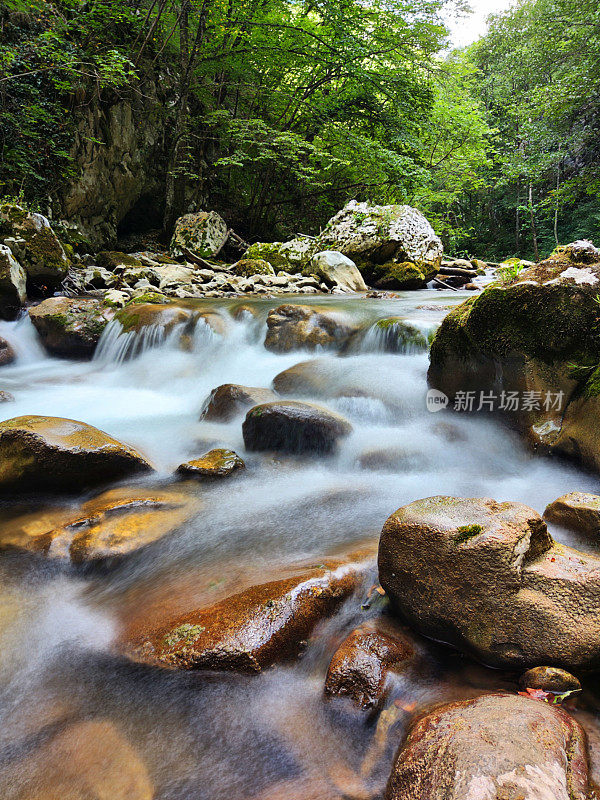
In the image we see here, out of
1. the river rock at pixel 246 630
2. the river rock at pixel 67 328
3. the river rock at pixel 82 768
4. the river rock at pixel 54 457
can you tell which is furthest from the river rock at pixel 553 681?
the river rock at pixel 67 328

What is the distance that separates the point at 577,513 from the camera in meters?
2.55

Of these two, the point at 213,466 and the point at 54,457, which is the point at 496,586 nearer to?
the point at 213,466

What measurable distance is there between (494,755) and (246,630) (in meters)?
1.15

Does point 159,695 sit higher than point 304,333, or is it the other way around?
point 304,333

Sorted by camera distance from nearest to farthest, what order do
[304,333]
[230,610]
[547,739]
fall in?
1. [547,739]
2. [230,610]
3. [304,333]

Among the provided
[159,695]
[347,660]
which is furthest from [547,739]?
[159,695]

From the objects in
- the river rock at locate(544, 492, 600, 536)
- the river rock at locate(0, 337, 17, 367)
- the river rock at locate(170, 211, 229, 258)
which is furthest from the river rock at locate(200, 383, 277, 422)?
the river rock at locate(170, 211, 229, 258)

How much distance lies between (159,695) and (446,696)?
125 cm

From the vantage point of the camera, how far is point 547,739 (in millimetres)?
1397

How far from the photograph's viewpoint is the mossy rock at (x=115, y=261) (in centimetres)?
1152

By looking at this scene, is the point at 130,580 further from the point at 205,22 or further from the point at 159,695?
the point at 205,22

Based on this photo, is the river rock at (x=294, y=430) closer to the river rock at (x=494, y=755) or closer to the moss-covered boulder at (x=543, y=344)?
the moss-covered boulder at (x=543, y=344)

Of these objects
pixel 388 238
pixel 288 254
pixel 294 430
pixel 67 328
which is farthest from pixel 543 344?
pixel 288 254

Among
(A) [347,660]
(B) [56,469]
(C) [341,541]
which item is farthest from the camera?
(B) [56,469]
